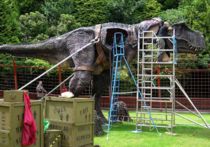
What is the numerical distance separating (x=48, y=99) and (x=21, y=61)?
42.5 feet

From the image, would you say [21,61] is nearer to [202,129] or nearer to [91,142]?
[202,129]

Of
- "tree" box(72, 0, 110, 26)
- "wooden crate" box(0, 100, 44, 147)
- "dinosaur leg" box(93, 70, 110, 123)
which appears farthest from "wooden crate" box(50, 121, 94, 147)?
"tree" box(72, 0, 110, 26)

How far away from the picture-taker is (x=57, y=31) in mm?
20781

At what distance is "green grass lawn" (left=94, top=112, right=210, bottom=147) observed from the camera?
8648 mm

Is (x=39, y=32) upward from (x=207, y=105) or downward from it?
upward

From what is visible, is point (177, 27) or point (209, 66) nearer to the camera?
point (177, 27)

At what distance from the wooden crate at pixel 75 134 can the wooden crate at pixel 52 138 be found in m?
0.08

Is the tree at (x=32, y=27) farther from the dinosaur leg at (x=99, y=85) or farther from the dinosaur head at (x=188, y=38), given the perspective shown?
the dinosaur head at (x=188, y=38)

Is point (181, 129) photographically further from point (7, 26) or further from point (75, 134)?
point (7, 26)

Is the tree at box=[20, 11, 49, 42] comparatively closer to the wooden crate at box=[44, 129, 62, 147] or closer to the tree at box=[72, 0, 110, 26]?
the tree at box=[72, 0, 110, 26]

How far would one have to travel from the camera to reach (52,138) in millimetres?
6469

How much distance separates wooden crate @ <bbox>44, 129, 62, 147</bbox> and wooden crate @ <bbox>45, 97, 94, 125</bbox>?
0.24 meters

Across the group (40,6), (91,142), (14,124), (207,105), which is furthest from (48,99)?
(40,6)

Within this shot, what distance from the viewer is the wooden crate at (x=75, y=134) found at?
21.6 feet
